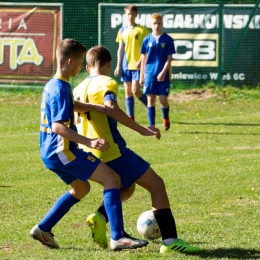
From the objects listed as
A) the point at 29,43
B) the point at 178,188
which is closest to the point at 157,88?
the point at 178,188

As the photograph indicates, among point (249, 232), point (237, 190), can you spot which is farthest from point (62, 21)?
point (249, 232)

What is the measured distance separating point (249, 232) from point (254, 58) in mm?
13023

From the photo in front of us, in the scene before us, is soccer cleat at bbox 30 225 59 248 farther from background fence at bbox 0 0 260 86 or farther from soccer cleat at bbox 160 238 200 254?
background fence at bbox 0 0 260 86

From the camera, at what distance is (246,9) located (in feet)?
62.1

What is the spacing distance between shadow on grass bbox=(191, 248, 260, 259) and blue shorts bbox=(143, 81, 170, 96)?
7.83 metres

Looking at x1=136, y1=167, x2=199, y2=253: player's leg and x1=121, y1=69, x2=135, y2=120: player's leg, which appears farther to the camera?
x1=121, y1=69, x2=135, y2=120: player's leg

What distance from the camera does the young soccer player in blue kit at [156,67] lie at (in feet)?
44.6

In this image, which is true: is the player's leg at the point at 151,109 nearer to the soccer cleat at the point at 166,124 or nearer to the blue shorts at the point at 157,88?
the blue shorts at the point at 157,88

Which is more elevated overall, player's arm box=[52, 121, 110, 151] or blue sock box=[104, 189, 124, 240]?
player's arm box=[52, 121, 110, 151]

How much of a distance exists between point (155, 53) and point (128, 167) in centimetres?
816

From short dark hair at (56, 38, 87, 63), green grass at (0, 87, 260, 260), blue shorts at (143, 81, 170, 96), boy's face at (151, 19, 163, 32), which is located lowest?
green grass at (0, 87, 260, 260)

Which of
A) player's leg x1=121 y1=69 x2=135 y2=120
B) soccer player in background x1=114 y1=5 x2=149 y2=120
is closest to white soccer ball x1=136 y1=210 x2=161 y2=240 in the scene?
player's leg x1=121 y1=69 x2=135 y2=120

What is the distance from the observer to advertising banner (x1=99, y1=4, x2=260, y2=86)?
18969 mm

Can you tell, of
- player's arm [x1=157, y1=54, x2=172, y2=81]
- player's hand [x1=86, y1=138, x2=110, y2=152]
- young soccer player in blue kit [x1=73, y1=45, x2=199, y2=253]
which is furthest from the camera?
player's arm [x1=157, y1=54, x2=172, y2=81]
